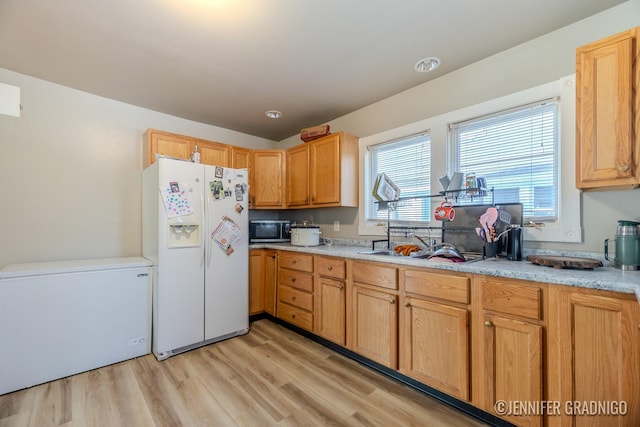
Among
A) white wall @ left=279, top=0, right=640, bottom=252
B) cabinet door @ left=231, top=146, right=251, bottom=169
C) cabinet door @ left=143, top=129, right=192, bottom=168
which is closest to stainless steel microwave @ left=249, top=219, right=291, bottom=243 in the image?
cabinet door @ left=231, top=146, right=251, bottom=169

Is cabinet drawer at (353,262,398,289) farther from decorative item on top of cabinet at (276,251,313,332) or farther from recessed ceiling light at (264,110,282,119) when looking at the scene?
recessed ceiling light at (264,110,282,119)

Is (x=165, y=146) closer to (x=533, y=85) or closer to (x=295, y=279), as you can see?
(x=295, y=279)

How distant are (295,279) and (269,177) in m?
1.49

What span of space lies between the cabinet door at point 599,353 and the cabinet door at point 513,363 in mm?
99

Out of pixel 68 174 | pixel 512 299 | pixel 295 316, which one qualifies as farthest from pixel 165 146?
pixel 512 299

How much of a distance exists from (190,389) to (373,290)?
152cm

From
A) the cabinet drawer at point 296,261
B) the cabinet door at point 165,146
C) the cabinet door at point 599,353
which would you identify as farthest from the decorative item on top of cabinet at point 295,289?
the cabinet door at point 599,353

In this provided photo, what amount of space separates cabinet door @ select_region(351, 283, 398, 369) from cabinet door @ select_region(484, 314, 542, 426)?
617mm

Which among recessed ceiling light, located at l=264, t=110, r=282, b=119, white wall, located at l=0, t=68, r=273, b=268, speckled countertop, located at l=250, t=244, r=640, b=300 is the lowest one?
speckled countertop, located at l=250, t=244, r=640, b=300

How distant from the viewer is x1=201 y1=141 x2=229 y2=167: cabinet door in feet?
10.9

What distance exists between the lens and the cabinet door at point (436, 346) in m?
1.67

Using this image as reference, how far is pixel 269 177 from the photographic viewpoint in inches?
146

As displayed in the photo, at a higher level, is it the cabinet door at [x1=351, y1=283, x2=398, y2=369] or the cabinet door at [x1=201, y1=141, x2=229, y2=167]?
the cabinet door at [x1=201, y1=141, x2=229, y2=167]

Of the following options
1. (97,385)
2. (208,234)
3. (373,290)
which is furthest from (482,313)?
(97,385)
